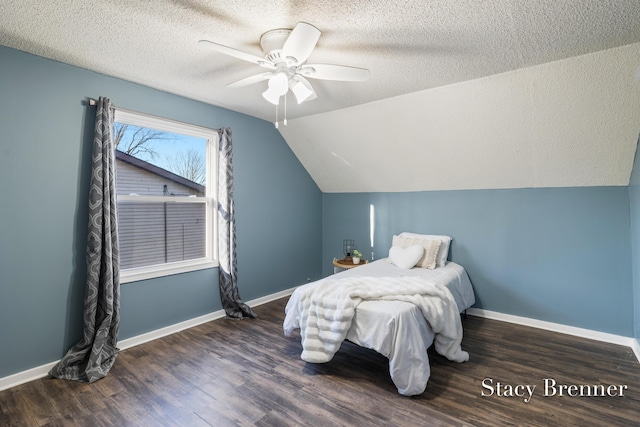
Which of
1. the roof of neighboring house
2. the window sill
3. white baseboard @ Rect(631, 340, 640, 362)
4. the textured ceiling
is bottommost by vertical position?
white baseboard @ Rect(631, 340, 640, 362)

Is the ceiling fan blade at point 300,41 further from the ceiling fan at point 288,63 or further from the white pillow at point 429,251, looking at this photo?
the white pillow at point 429,251

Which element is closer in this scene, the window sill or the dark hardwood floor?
the dark hardwood floor

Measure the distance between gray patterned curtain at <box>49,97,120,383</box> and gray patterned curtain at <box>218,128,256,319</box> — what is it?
1081mm

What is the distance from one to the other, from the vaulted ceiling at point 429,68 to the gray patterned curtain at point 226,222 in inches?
21.1

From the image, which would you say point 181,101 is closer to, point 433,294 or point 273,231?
point 273,231

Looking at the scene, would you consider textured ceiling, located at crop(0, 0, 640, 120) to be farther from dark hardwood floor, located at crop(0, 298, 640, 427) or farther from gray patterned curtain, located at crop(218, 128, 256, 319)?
A: dark hardwood floor, located at crop(0, 298, 640, 427)

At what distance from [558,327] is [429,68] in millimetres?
2901

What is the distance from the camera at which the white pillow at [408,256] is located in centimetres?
359

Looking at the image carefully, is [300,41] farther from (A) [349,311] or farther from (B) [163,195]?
(B) [163,195]

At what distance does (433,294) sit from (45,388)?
2989 mm

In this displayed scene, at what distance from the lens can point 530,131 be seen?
298 centimetres

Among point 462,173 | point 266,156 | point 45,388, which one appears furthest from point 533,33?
point 45,388

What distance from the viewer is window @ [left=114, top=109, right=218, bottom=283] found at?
3.04 m

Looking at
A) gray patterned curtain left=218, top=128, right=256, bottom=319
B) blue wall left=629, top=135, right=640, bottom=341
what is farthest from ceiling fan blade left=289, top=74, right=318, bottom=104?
blue wall left=629, top=135, right=640, bottom=341
